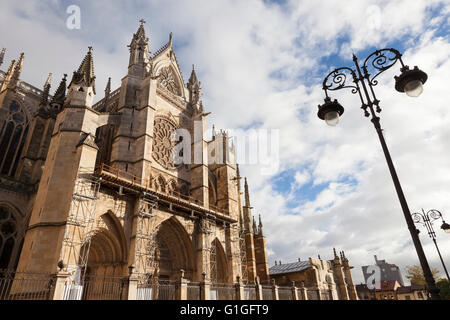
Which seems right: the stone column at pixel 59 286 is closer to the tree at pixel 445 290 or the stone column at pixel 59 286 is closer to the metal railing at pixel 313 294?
the metal railing at pixel 313 294

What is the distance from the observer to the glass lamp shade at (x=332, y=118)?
6.20m

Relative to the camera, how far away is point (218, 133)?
29.2 meters

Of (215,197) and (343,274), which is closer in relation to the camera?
(215,197)

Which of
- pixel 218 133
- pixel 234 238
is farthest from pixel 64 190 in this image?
pixel 218 133


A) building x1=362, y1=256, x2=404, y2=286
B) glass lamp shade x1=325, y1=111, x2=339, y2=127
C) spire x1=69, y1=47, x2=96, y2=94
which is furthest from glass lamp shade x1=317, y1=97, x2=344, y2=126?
building x1=362, y1=256, x2=404, y2=286

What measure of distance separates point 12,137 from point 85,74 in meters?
8.52

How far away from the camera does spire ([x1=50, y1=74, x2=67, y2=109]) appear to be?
71.5 ft

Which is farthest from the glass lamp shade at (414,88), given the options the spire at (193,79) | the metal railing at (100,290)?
the spire at (193,79)

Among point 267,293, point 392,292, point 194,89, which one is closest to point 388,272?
point 392,292

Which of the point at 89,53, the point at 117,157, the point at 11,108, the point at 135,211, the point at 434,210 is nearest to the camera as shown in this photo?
the point at 434,210

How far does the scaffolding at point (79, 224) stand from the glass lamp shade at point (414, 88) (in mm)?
13190

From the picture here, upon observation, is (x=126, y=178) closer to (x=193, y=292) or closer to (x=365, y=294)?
(x=193, y=292)

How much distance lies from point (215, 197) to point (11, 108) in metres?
17.9
